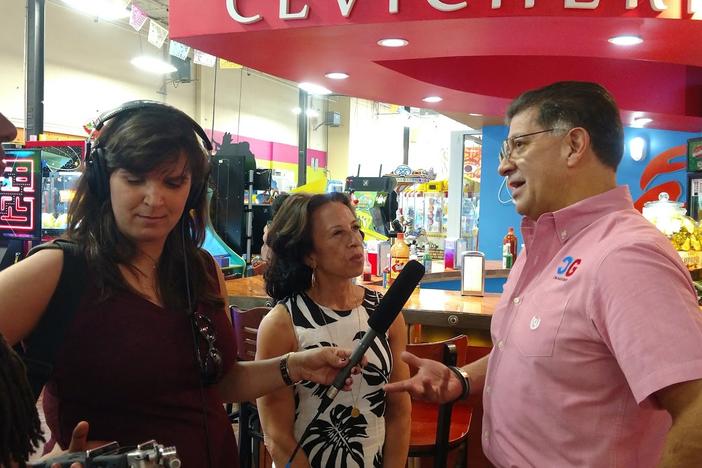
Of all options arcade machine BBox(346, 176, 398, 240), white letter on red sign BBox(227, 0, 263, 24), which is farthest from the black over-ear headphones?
arcade machine BBox(346, 176, 398, 240)

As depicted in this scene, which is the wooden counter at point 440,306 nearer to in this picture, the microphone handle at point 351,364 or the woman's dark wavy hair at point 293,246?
the woman's dark wavy hair at point 293,246

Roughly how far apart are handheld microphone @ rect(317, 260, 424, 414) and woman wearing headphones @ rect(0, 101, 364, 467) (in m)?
0.17

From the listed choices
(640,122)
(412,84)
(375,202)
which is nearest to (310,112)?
(375,202)

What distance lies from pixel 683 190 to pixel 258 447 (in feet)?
24.2

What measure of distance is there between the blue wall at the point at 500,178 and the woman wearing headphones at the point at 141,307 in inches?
301

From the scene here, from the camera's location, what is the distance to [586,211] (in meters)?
1.44

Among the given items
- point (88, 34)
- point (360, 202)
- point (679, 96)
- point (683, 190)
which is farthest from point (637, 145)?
point (88, 34)

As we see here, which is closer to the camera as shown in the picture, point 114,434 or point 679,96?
point 114,434

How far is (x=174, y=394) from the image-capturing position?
1303 millimetres

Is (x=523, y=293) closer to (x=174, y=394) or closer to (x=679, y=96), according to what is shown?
(x=174, y=394)

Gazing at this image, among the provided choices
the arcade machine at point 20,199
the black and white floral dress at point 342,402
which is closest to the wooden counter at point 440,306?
the black and white floral dress at point 342,402

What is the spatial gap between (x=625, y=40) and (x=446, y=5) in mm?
1258

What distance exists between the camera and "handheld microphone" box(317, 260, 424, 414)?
1.26m

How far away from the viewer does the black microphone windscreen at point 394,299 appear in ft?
4.39
